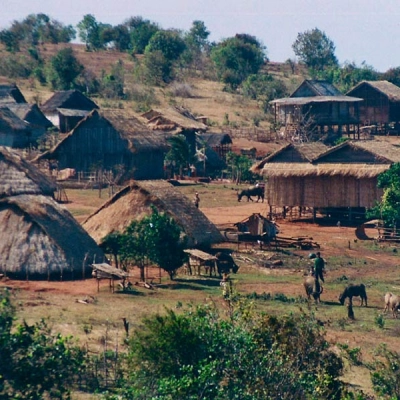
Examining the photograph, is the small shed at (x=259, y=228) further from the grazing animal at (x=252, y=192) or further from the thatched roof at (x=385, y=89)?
the thatched roof at (x=385, y=89)

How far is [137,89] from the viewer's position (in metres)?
80.2

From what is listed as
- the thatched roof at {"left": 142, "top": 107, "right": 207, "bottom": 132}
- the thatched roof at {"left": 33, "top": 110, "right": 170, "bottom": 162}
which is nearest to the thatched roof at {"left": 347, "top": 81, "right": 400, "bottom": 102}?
the thatched roof at {"left": 142, "top": 107, "right": 207, "bottom": 132}

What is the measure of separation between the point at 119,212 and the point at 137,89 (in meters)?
47.0

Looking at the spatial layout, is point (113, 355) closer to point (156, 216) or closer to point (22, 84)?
point (156, 216)

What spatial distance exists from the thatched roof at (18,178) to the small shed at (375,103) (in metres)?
38.9

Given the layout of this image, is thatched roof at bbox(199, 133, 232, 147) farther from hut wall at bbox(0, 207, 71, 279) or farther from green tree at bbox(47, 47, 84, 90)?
hut wall at bbox(0, 207, 71, 279)

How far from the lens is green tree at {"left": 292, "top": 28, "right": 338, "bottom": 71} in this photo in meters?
111

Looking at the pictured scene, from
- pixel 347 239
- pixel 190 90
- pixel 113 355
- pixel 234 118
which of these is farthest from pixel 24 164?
pixel 190 90

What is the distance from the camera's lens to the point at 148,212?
33.5 m

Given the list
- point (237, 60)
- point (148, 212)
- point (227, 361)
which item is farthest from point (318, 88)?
point (227, 361)

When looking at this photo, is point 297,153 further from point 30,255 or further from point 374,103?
point 374,103

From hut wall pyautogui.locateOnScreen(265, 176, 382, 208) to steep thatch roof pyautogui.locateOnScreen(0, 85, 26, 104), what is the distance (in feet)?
86.6

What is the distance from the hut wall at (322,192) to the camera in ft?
138

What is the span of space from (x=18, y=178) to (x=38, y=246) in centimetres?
475
